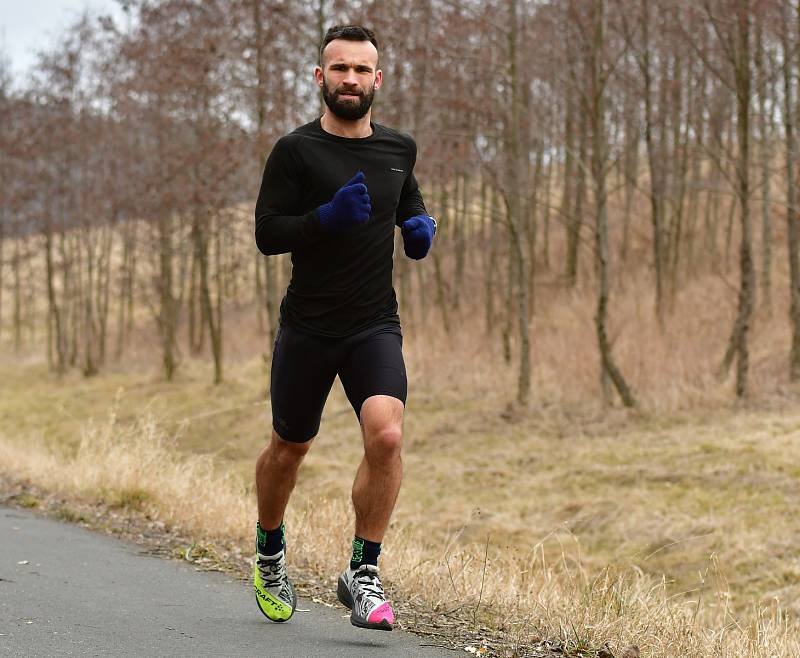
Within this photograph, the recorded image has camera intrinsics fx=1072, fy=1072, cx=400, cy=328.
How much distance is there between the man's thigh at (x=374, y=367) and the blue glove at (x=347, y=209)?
495 millimetres

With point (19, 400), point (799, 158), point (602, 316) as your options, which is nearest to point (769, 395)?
point (602, 316)

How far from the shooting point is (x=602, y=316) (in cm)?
1798

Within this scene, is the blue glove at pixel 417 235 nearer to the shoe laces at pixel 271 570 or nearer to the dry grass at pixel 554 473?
the shoe laces at pixel 271 570

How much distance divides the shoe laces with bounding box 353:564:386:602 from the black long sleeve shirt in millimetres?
983

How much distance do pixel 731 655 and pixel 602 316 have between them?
45.7ft

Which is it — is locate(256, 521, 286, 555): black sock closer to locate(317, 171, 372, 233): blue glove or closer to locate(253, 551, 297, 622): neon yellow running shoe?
locate(253, 551, 297, 622): neon yellow running shoe

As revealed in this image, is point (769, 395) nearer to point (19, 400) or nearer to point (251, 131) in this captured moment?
point (251, 131)

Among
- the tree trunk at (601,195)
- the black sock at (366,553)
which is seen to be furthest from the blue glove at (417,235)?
the tree trunk at (601,195)

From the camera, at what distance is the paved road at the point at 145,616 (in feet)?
13.9

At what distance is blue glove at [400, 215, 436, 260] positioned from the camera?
14.7 ft

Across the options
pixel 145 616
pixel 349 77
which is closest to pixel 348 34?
pixel 349 77

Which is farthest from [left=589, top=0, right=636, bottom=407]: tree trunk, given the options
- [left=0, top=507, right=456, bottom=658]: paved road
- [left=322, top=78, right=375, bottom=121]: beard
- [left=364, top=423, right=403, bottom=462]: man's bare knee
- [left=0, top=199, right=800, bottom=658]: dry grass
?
[left=364, top=423, right=403, bottom=462]: man's bare knee

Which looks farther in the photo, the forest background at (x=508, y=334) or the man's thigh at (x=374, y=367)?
the forest background at (x=508, y=334)

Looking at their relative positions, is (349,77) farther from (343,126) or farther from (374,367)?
(374,367)
